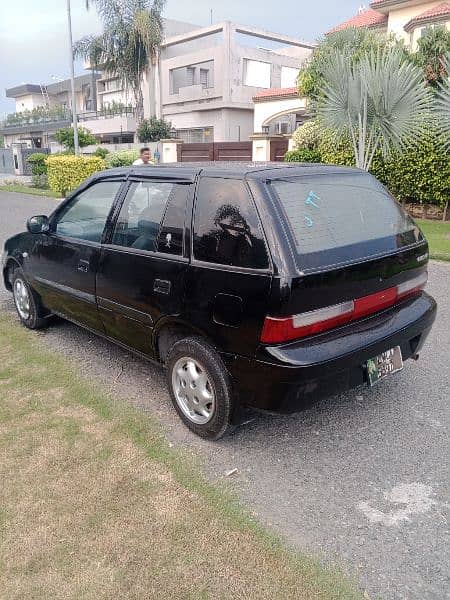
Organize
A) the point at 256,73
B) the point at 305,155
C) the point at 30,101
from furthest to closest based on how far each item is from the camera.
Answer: the point at 30,101
the point at 256,73
the point at 305,155

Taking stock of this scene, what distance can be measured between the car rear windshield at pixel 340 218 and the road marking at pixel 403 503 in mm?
1286

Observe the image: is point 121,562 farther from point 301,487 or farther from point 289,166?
point 289,166

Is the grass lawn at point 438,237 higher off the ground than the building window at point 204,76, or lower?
lower

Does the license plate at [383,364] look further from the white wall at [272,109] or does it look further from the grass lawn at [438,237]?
the white wall at [272,109]

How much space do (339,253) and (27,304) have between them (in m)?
3.43

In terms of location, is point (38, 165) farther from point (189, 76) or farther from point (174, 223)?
point (174, 223)

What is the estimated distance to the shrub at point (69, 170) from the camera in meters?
17.6

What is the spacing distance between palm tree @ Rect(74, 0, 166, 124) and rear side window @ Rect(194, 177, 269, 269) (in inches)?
1411

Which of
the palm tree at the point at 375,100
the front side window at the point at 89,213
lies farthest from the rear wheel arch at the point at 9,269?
the palm tree at the point at 375,100

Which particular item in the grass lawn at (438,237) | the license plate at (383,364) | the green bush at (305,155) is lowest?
the grass lawn at (438,237)

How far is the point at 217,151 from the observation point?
21.2 meters

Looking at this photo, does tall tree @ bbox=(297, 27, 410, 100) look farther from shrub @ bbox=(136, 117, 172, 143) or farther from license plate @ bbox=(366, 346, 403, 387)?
shrub @ bbox=(136, 117, 172, 143)

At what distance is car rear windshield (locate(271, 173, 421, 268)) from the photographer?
9.07 ft

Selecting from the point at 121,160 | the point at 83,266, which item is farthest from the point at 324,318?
the point at 121,160
